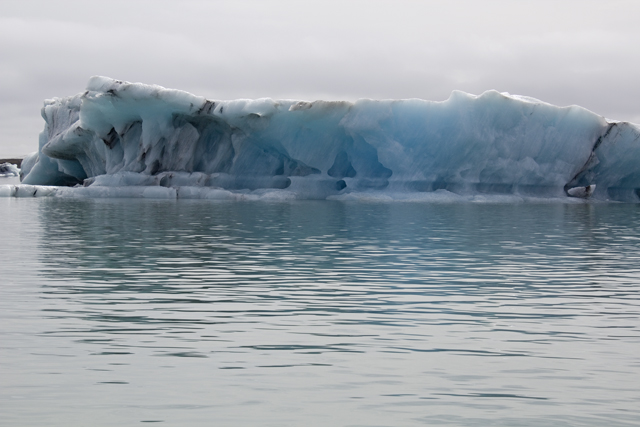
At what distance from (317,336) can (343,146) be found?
21.4 metres

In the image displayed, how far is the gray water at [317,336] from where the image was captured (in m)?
3.51

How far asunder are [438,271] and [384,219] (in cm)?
876

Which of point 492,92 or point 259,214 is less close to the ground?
point 492,92

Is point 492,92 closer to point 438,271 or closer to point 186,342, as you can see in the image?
point 438,271

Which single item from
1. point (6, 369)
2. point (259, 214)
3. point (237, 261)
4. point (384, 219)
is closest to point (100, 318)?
point (6, 369)

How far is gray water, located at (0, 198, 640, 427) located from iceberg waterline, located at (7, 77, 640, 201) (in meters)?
14.1

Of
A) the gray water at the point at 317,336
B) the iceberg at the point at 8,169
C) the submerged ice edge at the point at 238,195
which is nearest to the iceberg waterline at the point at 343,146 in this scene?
the submerged ice edge at the point at 238,195

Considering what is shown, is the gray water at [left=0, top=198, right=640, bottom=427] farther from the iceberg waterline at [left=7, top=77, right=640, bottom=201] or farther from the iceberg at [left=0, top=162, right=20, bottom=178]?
the iceberg at [left=0, top=162, right=20, bottom=178]

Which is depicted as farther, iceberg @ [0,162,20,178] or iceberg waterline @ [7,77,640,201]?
iceberg @ [0,162,20,178]

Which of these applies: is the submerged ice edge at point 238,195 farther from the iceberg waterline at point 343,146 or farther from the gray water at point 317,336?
the gray water at point 317,336

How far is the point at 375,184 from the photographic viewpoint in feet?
87.7

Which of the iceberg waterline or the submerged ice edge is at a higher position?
the iceberg waterline

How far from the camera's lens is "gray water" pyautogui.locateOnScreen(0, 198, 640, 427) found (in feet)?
11.5

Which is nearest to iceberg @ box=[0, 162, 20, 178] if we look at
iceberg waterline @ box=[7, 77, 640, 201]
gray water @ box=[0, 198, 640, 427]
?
iceberg waterline @ box=[7, 77, 640, 201]
